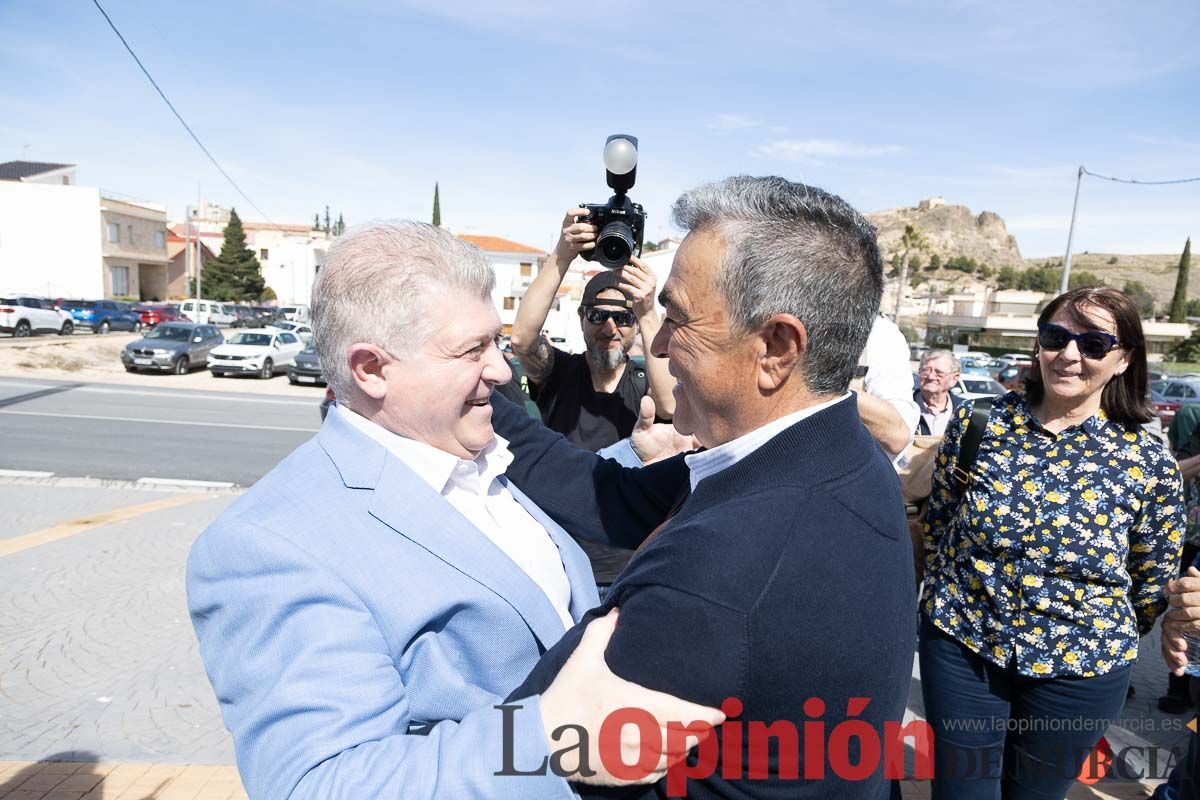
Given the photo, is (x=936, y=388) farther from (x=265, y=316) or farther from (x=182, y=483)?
(x=265, y=316)

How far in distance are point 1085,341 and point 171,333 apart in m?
23.5

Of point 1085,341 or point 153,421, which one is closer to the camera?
point 1085,341

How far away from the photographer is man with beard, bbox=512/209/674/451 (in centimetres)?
316

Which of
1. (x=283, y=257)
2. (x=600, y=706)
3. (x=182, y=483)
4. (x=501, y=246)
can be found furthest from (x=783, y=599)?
(x=283, y=257)

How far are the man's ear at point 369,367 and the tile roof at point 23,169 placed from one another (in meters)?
61.8

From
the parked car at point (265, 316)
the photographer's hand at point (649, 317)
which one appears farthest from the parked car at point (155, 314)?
the photographer's hand at point (649, 317)

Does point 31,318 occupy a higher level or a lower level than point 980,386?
lower

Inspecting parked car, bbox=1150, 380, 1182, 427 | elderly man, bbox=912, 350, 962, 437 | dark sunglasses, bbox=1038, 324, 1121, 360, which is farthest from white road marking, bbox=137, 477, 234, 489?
parked car, bbox=1150, 380, 1182, 427

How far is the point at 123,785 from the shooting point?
3.02 metres

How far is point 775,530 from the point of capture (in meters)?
1.05

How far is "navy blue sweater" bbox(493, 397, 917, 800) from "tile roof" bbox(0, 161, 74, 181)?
206 feet

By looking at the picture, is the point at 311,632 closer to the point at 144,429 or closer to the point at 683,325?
A: the point at 683,325

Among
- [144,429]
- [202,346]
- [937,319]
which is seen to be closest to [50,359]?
[202,346]

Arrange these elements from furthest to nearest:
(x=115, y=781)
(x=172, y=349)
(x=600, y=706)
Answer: (x=172, y=349), (x=115, y=781), (x=600, y=706)
